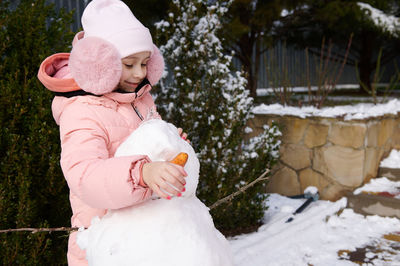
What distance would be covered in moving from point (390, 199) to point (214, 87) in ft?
6.98

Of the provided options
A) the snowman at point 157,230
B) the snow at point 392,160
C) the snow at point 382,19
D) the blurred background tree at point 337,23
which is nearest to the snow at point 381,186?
the snow at point 392,160

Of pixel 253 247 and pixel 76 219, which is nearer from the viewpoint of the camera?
pixel 76 219

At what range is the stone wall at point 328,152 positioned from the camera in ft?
14.2

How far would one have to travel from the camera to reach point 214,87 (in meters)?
→ 3.52

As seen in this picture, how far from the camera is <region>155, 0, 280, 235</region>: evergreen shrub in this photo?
334cm

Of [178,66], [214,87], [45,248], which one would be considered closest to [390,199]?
[214,87]

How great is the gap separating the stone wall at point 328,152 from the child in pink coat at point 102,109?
312 cm

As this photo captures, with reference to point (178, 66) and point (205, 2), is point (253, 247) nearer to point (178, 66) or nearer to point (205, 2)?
point (178, 66)

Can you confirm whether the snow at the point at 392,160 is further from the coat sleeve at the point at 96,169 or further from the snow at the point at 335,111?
the coat sleeve at the point at 96,169

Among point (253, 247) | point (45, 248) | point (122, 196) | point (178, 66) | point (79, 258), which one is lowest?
point (253, 247)

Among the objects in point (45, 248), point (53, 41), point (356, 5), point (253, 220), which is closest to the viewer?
point (45, 248)

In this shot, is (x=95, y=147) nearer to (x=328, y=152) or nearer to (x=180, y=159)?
(x=180, y=159)

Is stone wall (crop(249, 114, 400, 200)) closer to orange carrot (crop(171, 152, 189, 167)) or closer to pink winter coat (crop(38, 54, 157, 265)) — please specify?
pink winter coat (crop(38, 54, 157, 265))

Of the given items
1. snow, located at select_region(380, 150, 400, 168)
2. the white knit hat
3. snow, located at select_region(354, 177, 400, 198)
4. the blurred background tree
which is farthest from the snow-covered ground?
the blurred background tree
